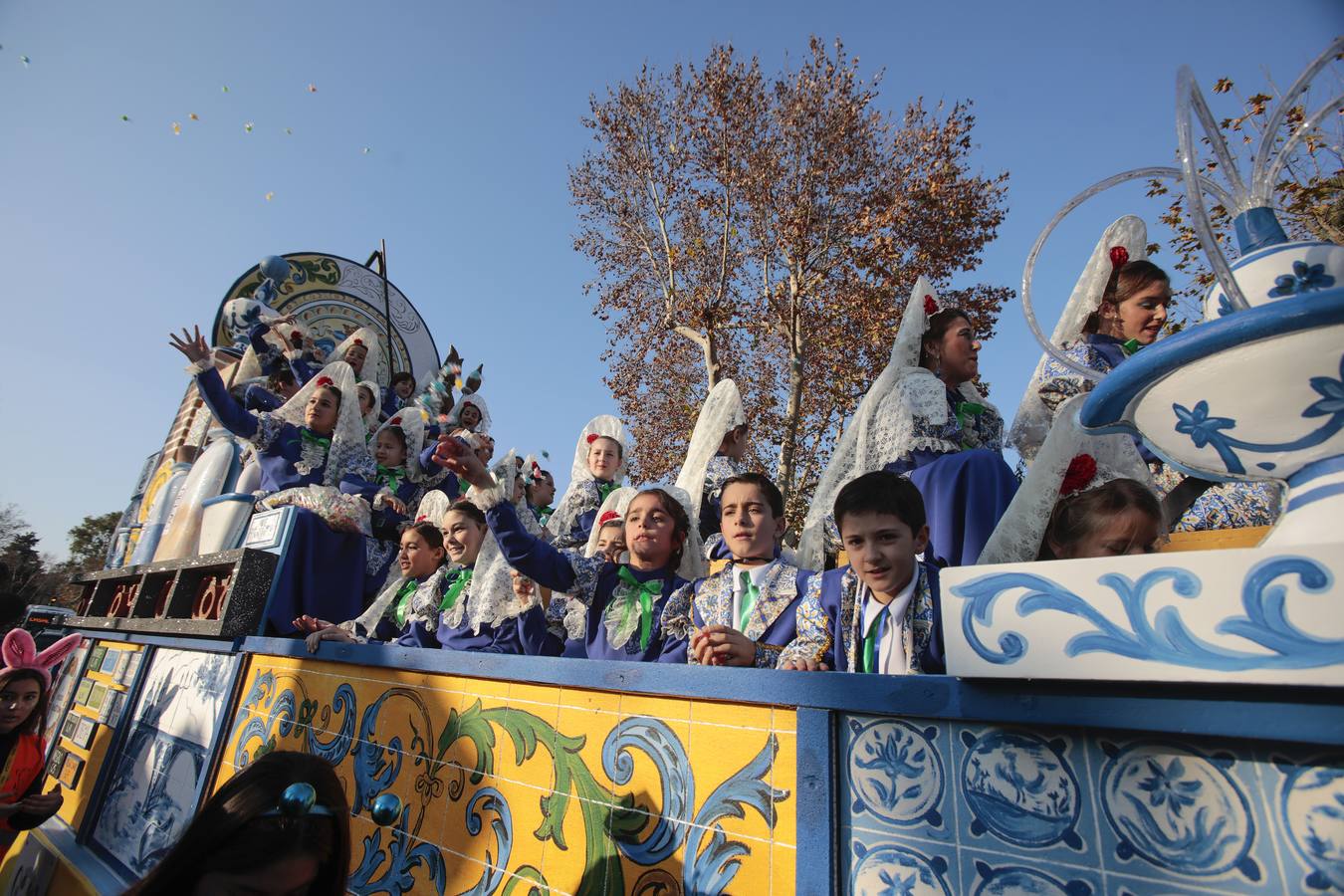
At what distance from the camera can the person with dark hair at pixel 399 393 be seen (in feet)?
27.7

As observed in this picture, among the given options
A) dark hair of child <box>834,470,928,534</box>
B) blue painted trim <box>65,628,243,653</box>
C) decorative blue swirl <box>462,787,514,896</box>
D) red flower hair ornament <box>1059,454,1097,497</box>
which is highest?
red flower hair ornament <box>1059,454,1097,497</box>

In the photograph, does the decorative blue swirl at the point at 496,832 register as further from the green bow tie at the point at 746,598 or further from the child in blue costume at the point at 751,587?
the green bow tie at the point at 746,598

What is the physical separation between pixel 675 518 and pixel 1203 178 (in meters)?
2.16

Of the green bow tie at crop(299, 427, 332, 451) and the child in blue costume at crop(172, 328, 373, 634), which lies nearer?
the child in blue costume at crop(172, 328, 373, 634)

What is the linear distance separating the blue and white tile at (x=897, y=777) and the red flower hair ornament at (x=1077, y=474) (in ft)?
2.89

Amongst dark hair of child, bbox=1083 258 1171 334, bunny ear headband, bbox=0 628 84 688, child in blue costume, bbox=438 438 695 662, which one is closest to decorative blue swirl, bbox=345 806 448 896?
child in blue costume, bbox=438 438 695 662

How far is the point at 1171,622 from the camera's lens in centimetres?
97

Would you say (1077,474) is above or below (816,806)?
above

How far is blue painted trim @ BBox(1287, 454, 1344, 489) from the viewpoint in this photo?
0.96m

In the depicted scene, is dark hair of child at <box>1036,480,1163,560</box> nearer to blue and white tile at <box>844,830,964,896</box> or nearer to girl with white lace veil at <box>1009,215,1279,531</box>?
girl with white lace veil at <box>1009,215,1279,531</box>

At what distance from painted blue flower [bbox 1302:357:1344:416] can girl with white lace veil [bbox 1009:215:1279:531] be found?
4.69 feet

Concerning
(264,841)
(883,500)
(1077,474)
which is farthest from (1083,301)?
(264,841)

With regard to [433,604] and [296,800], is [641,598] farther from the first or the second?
[296,800]

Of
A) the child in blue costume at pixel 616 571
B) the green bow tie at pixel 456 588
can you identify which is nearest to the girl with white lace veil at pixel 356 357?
the green bow tie at pixel 456 588
